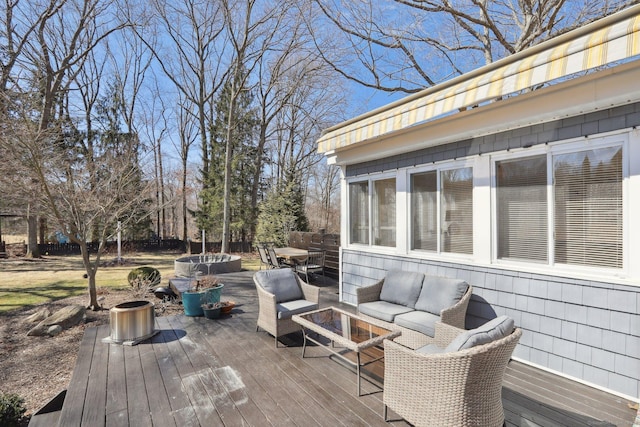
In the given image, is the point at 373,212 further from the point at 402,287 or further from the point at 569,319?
the point at 569,319

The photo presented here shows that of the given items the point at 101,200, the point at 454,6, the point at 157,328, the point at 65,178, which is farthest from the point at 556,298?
the point at 65,178

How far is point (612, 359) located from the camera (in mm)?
3150

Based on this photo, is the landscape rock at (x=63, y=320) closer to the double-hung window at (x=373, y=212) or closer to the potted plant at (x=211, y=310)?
the potted plant at (x=211, y=310)

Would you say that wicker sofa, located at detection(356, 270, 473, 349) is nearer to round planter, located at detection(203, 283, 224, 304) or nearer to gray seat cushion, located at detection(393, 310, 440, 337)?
gray seat cushion, located at detection(393, 310, 440, 337)

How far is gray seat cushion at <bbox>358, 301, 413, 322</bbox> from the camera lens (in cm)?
431

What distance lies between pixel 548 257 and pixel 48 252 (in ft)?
71.4

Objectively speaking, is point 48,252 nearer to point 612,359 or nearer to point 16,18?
point 16,18

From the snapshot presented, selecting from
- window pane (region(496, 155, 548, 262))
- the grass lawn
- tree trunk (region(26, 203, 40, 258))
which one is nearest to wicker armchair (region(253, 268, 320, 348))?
window pane (region(496, 155, 548, 262))

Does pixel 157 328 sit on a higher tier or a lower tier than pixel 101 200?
lower

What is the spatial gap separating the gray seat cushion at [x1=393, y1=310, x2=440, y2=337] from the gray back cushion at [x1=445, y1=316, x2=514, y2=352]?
1.38m

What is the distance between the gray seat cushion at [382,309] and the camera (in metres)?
4.31

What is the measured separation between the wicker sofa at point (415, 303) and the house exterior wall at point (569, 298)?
331 millimetres

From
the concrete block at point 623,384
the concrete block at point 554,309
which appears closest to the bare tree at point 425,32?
the concrete block at point 554,309

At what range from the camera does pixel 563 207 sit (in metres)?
3.54
